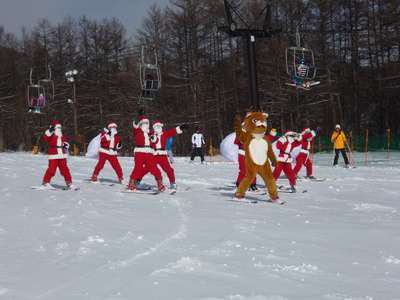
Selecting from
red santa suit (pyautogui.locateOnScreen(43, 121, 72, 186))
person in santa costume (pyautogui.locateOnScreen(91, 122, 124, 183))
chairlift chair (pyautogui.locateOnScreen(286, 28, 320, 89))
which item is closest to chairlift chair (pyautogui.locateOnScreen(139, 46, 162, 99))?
chairlift chair (pyautogui.locateOnScreen(286, 28, 320, 89))

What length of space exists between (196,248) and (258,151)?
14.3 feet

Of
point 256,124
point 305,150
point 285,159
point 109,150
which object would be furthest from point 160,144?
point 305,150

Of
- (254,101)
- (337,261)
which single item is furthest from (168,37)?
(337,261)

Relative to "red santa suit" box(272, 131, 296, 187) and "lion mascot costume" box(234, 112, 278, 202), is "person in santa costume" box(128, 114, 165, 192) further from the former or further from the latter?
"red santa suit" box(272, 131, 296, 187)

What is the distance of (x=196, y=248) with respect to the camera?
5.39 metres

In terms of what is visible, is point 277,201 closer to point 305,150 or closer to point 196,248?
point 196,248

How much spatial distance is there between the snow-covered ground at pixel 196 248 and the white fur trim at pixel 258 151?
2.66 feet

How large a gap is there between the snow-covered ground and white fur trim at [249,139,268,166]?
2.66 feet

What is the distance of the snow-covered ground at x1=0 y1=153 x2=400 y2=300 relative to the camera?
4.04 metres

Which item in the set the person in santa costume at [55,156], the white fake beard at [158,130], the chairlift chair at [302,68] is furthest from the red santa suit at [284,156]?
the chairlift chair at [302,68]

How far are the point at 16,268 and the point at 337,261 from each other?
2970mm

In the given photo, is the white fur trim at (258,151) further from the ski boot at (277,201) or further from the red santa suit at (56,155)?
the red santa suit at (56,155)

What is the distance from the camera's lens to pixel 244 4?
40.2 m

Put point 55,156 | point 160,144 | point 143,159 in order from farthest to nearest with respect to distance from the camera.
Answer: point 55,156
point 160,144
point 143,159
